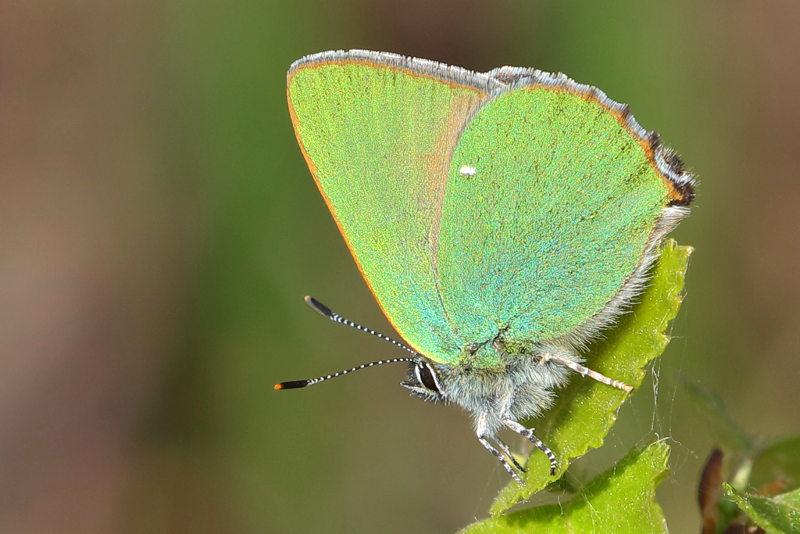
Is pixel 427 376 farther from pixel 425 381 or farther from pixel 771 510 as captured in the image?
pixel 771 510

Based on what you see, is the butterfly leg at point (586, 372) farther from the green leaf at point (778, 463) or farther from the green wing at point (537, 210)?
the green leaf at point (778, 463)

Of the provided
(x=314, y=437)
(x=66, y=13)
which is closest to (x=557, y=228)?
(x=314, y=437)

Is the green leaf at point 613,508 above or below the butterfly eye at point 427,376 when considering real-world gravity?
above

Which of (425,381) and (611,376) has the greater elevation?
(611,376)

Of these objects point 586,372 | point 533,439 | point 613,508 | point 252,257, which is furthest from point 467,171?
point 252,257

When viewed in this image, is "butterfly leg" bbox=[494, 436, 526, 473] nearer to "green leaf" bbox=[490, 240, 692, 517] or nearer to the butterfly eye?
"green leaf" bbox=[490, 240, 692, 517]

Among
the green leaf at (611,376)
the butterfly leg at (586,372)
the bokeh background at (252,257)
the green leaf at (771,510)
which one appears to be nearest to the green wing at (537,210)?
the butterfly leg at (586,372)
